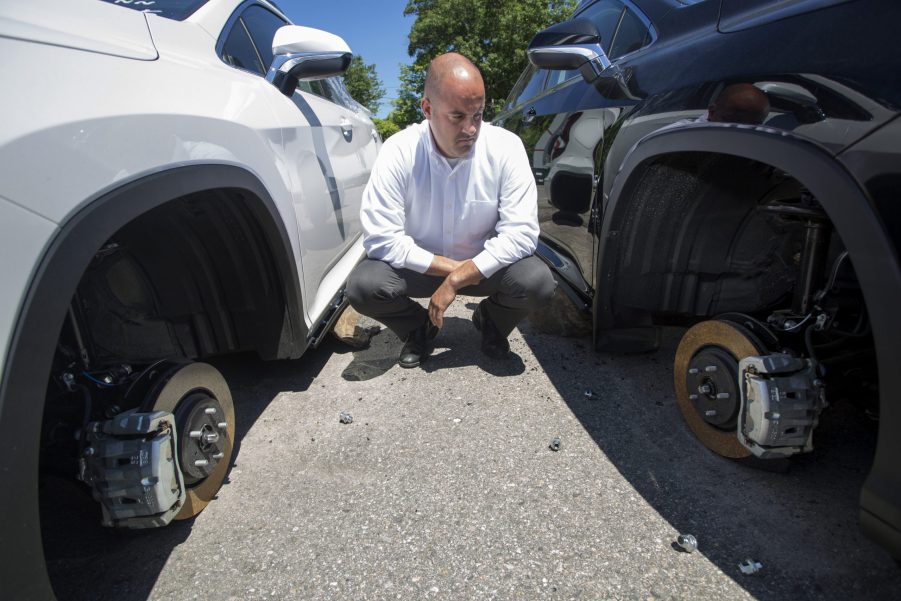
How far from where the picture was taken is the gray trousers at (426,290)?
8.13 feet

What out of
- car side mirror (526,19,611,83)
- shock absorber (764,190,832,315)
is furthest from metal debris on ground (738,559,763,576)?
car side mirror (526,19,611,83)

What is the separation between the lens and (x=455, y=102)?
227 cm

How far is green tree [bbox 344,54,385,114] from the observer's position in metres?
35.2

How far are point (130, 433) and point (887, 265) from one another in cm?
169

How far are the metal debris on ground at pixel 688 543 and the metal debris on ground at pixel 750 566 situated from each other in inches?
4.7

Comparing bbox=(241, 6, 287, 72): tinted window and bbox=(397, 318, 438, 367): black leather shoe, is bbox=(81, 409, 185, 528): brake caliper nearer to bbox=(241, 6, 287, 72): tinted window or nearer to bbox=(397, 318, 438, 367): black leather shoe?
bbox=(397, 318, 438, 367): black leather shoe

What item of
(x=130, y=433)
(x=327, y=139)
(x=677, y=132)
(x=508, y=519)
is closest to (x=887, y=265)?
(x=677, y=132)

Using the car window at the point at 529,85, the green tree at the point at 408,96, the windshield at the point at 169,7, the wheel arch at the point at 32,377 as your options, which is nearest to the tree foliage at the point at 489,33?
the green tree at the point at 408,96

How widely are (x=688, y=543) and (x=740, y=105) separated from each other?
1.20 m

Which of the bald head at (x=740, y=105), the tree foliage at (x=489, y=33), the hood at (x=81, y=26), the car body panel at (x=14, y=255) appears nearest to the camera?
the car body panel at (x=14, y=255)

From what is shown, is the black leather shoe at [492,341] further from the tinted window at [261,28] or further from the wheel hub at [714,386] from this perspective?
the tinted window at [261,28]

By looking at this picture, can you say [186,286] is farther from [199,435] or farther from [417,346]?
[417,346]

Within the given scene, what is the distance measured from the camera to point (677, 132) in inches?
59.0

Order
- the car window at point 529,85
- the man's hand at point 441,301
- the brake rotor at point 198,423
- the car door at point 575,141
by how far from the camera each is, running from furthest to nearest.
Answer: the car window at point 529,85 < the man's hand at point 441,301 < the car door at point 575,141 < the brake rotor at point 198,423
